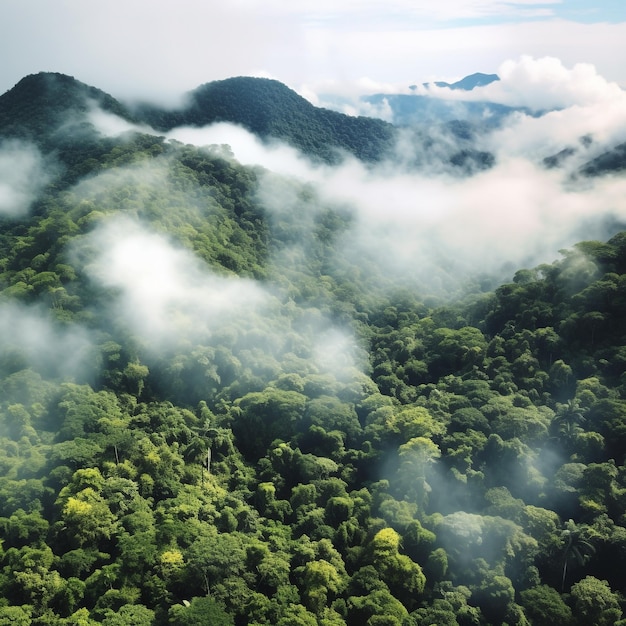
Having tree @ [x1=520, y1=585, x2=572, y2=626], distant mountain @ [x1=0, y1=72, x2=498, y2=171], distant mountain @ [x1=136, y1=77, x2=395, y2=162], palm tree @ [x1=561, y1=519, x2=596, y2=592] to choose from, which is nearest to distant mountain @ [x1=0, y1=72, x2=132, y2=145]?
distant mountain @ [x1=0, y1=72, x2=498, y2=171]

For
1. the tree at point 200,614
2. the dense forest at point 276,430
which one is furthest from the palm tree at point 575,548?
the tree at point 200,614

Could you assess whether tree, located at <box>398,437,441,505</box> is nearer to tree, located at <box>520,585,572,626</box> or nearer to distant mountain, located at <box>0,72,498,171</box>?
tree, located at <box>520,585,572,626</box>

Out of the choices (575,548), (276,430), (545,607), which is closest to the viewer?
(545,607)

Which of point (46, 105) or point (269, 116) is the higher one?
point (269, 116)

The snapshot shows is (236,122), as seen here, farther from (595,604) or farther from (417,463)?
(595,604)

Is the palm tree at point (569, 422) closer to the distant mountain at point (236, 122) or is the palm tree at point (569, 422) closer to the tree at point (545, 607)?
the tree at point (545, 607)

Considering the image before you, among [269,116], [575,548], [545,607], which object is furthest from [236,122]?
[545,607]
